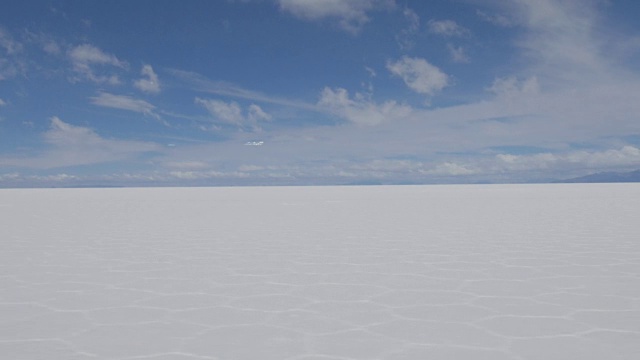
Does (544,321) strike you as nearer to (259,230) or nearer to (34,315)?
(34,315)

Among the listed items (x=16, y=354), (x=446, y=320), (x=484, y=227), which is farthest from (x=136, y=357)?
(x=484, y=227)

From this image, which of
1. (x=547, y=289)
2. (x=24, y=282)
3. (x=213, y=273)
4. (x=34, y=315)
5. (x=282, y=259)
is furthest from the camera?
(x=282, y=259)

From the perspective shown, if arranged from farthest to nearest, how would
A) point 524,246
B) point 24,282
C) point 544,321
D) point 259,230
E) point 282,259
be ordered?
point 259,230, point 524,246, point 282,259, point 24,282, point 544,321

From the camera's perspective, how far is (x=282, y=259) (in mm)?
4750

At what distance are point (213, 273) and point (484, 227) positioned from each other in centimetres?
487

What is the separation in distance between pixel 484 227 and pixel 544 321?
5318mm

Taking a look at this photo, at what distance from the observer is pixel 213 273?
13.2 feet

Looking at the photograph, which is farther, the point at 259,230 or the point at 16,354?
the point at 259,230

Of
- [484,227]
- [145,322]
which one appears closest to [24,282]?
[145,322]

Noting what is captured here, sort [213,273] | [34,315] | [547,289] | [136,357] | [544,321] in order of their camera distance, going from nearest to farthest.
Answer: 1. [136,357]
2. [544,321]
3. [34,315]
4. [547,289]
5. [213,273]

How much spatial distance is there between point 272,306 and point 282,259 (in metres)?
1.82

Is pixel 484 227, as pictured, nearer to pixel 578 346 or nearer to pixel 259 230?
pixel 259 230

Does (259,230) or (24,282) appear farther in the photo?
(259,230)

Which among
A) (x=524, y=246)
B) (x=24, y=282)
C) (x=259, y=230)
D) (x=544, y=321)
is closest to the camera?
(x=544, y=321)
